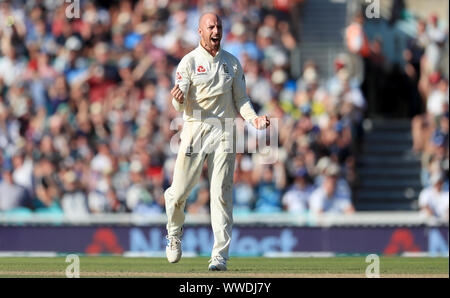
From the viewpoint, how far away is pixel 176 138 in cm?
2170

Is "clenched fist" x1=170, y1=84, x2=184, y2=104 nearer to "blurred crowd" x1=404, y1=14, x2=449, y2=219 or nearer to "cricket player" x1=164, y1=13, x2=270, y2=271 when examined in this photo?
"cricket player" x1=164, y1=13, x2=270, y2=271

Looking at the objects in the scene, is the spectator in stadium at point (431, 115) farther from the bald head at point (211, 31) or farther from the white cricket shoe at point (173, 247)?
the bald head at point (211, 31)

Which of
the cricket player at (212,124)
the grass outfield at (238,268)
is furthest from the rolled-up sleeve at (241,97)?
the grass outfield at (238,268)

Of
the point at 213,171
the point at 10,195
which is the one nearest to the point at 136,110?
the point at 10,195

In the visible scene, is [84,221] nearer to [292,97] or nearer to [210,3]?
[292,97]

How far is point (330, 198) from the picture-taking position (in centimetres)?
2077

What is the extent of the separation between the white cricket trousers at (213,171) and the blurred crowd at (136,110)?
7465mm

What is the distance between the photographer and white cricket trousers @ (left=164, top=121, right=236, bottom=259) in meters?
12.9

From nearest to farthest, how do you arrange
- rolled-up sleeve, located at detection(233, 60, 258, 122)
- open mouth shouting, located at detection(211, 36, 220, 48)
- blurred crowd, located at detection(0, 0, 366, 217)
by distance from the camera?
open mouth shouting, located at detection(211, 36, 220, 48) → rolled-up sleeve, located at detection(233, 60, 258, 122) → blurred crowd, located at detection(0, 0, 366, 217)

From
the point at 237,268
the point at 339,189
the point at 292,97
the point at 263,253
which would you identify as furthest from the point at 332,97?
the point at 237,268

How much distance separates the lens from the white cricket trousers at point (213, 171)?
1291cm

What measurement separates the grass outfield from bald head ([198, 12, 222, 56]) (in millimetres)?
2503

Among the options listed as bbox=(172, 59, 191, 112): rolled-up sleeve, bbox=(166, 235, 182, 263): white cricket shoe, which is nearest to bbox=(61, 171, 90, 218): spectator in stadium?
bbox=(166, 235, 182, 263): white cricket shoe

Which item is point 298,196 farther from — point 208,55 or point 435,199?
point 208,55
